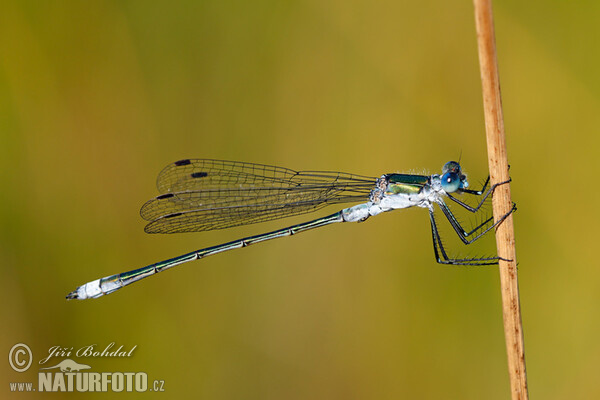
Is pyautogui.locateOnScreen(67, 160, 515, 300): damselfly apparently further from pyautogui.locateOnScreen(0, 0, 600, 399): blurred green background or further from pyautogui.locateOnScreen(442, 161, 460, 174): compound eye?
pyautogui.locateOnScreen(0, 0, 600, 399): blurred green background

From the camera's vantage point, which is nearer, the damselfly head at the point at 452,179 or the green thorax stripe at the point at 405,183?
the damselfly head at the point at 452,179

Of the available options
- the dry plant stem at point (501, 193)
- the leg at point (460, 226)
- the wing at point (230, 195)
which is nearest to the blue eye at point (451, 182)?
the leg at point (460, 226)

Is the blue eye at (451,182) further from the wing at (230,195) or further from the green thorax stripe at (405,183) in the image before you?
the wing at (230,195)

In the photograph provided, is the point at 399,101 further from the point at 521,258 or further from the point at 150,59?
the point at 150,59

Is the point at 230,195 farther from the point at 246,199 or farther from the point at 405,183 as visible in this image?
the point at 405,183

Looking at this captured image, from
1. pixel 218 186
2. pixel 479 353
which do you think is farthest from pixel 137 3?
pixel 479 353

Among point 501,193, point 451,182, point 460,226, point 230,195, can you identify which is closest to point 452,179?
point 451,182
